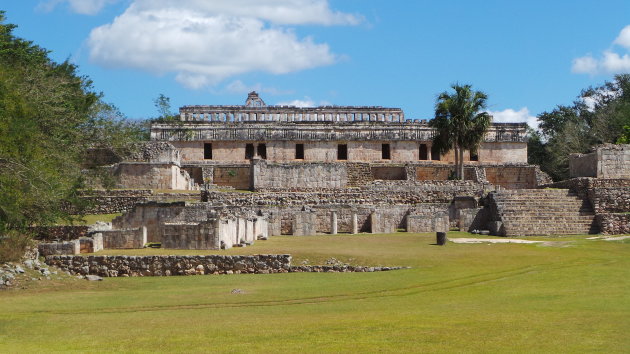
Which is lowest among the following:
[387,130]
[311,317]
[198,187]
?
[311,317]

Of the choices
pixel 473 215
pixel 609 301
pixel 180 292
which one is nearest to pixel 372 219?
pixel 473 215

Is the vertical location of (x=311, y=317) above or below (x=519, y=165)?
below

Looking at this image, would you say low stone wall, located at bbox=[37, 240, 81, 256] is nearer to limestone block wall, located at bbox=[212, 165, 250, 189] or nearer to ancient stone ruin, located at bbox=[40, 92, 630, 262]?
ancient stone ruin, located at bbox=[40, 92, 630, 262]

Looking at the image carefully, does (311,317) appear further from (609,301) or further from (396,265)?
(396,265)

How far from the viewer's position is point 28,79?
32.4m

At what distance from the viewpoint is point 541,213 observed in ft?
103

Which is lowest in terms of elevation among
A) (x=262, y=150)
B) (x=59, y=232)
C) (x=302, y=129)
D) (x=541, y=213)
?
(x=59, y=232)

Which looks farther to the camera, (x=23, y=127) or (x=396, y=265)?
(x=23, y=127)

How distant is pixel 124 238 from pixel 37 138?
15.9ft

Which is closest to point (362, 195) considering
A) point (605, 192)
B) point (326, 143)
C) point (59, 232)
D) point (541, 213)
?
point (541, 213)

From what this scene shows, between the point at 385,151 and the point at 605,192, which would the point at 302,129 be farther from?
the point at 605,192

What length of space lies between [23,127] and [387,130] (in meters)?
27.7

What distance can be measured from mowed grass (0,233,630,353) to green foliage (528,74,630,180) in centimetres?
2993

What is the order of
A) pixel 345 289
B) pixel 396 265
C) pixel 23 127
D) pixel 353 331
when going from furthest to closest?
pixel 23 127 < pixel 396 265 < pixel 345 289 < pixel 353 331
